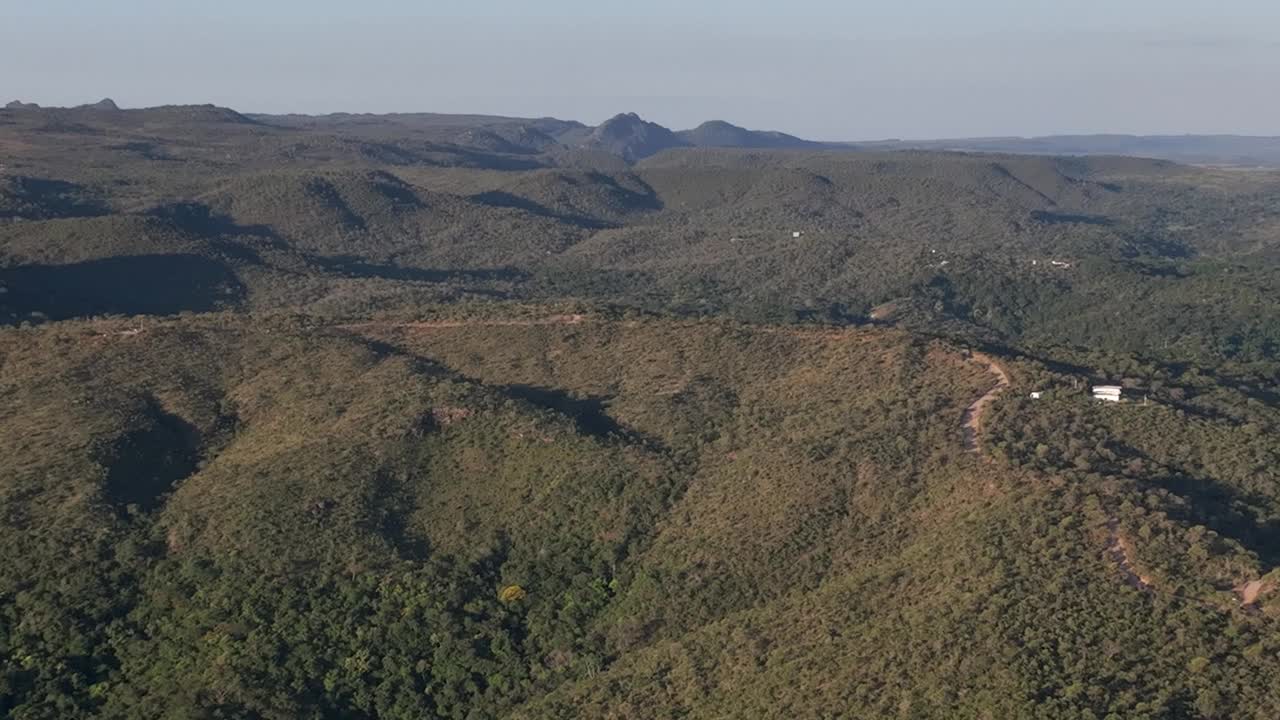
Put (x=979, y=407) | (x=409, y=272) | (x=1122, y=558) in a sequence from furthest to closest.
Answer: (x=409, y=272) → (x=979, y=407) → (x=1122, y=558)

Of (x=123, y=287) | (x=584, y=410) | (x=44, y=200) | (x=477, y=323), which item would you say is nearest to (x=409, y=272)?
(x=123, y=287)

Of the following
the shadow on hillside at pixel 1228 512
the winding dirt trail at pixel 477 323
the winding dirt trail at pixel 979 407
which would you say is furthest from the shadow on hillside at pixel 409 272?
the shadow on hillside at pixel 1228 512

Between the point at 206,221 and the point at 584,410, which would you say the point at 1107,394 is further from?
the point at 206,221

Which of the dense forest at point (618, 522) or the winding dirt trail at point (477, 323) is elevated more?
the winding dirt trail at point (477, 323)

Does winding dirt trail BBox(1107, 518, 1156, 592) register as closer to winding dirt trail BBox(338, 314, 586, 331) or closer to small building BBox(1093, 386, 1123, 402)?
small building BBox(1093, 386, 1123, 402)

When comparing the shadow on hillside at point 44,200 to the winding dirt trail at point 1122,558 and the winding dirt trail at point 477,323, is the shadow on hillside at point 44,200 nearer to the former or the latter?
the winding dirt trail at point 477,323

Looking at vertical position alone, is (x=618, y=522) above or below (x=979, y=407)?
below
